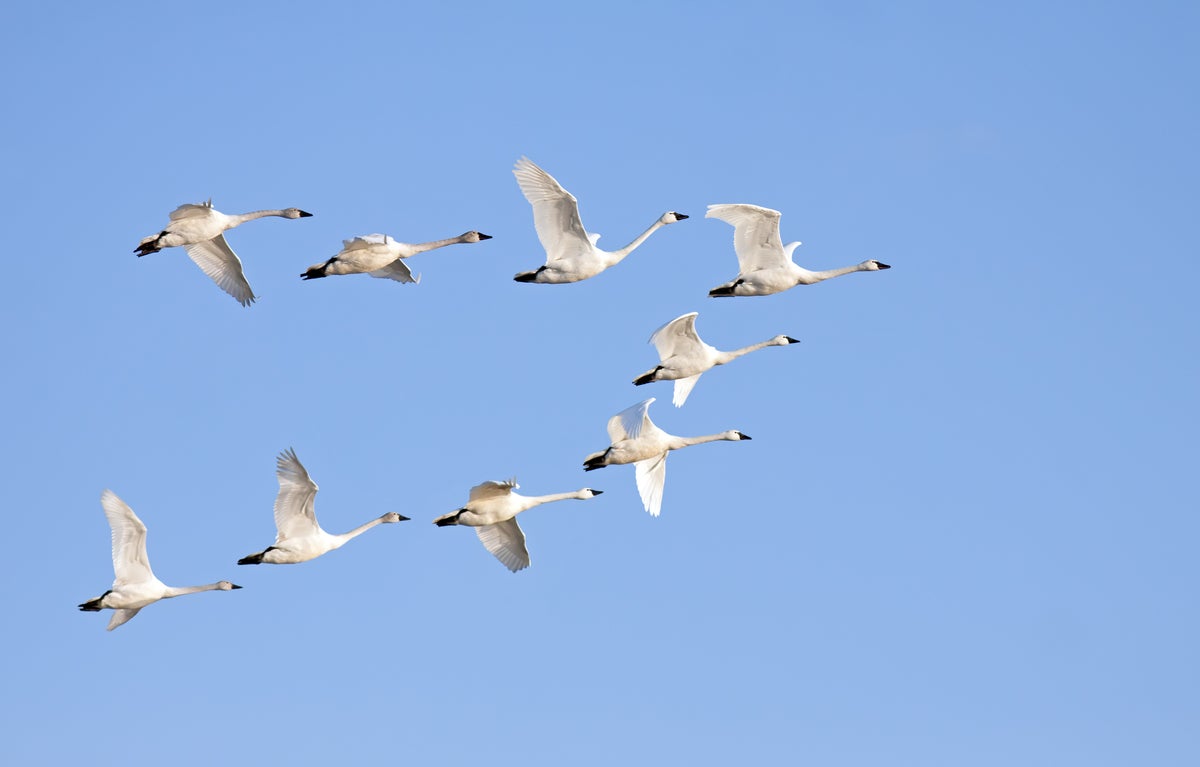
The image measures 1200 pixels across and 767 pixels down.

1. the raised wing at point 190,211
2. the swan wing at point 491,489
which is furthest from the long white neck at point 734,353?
the raised wing at point 190,211

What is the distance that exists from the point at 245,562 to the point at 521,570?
6349 mm

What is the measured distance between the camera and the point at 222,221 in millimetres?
46500

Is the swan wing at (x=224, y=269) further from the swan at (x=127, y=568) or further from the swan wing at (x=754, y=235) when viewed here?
the swan wing at (x=754, y=235)

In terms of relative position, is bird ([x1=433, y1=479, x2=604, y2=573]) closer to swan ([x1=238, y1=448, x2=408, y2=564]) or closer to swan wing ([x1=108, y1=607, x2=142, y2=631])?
swan ([x1=238, y1=448, x2=408, y2=564])

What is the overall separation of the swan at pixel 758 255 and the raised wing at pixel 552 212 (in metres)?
3.10

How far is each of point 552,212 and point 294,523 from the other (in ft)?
27.9

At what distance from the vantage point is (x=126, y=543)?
149 ft

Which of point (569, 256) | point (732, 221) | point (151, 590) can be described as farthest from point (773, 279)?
point (151, 590)

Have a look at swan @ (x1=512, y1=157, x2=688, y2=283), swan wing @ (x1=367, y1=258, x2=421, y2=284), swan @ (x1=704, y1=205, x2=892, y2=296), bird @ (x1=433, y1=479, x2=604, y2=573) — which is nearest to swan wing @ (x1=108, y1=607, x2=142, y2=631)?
bird @ (x1=433, y1=479, x2=604, y2=573)

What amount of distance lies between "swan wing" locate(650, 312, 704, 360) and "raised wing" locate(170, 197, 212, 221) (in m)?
9.93

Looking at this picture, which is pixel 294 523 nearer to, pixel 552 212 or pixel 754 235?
pixel 552 212

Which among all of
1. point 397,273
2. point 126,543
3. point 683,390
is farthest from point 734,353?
point 126,543

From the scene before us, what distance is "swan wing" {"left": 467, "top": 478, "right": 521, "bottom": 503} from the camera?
146ft

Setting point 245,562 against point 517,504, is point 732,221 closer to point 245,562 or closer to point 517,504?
point 517,504
